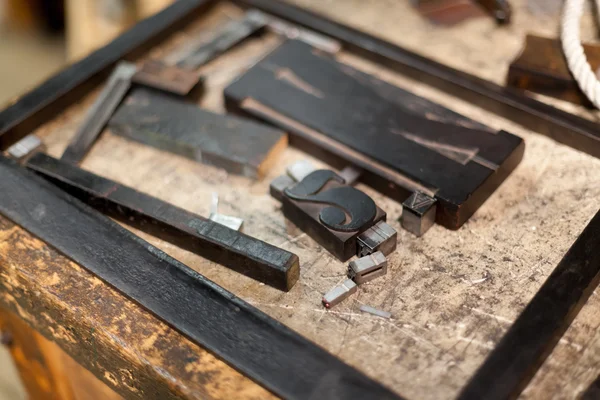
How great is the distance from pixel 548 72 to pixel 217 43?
741mm

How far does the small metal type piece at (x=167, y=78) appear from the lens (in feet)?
4.75

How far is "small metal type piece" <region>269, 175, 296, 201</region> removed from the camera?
4.11ft

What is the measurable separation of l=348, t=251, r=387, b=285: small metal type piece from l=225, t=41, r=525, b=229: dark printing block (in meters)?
0.16

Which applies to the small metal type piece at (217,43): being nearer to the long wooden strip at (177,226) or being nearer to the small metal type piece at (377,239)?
the long wooden strip at (177,226)

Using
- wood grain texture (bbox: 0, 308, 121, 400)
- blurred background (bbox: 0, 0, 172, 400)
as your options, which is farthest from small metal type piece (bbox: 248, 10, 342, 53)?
blurred background (bbox: 0, 0, 172, 400)

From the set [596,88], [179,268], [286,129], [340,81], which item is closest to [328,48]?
[340,81]

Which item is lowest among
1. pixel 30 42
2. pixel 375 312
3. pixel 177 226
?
pixel 30 42

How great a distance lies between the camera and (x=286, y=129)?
4.45 ft

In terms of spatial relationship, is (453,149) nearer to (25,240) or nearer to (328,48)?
(328,48)

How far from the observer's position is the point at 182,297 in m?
1.06

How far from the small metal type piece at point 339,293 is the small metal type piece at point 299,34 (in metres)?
0.67

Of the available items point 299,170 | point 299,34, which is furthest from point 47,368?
point 299,34

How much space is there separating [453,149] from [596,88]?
0.31 meters

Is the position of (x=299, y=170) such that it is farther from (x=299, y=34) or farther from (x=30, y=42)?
(x=30, y=42)
